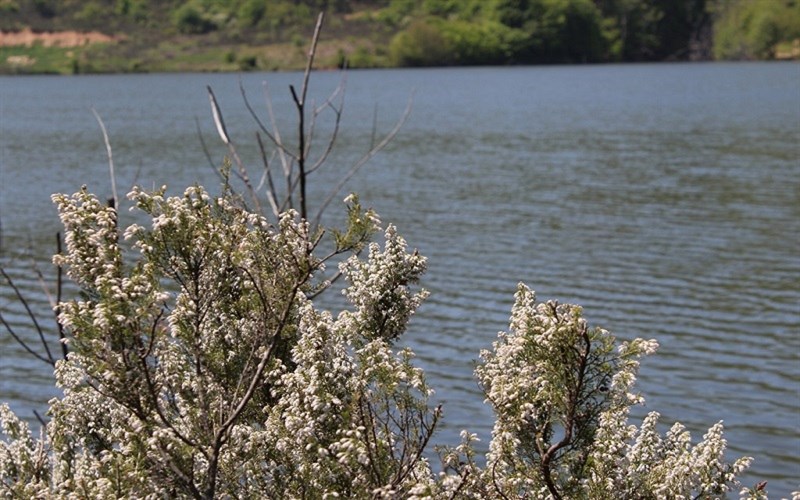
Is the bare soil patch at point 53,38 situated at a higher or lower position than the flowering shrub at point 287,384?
lower

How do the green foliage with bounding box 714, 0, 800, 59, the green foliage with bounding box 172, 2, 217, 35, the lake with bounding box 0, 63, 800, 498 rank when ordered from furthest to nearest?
the green foliage with bounding box 172, 2, 217, 35 < the green foliage with bounding box 714, 0, 800, 59 < the lake with bounding box 0, 63, 800, 498

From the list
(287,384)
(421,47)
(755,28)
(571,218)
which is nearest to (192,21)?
(421,47)

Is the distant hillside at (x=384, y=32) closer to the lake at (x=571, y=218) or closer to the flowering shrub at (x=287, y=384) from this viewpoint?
the lake at (x=571, y=218)

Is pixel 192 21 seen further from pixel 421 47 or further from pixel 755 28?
pixel 755 28

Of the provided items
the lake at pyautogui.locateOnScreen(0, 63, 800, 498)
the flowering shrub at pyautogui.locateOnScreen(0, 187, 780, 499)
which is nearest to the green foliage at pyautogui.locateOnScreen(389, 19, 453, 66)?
the lake at pyautogui.locateOnScreen(0, 63, 800, 498)

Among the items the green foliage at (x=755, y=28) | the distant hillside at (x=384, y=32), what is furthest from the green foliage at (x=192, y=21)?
the green foliage at (x=755, y=28)

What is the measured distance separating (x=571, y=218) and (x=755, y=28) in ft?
450

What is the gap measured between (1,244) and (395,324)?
24.6 m

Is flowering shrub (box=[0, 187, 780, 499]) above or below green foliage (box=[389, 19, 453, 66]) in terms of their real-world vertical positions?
above

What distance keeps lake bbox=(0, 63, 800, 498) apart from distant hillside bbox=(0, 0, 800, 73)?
81023mm

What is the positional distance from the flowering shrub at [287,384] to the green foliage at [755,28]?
160 m

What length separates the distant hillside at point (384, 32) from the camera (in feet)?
519

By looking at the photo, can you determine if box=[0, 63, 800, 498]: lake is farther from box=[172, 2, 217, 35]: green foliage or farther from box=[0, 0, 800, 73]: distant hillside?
box=[172, 2, 217, 35]: green foliage

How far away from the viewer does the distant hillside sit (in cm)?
15825
